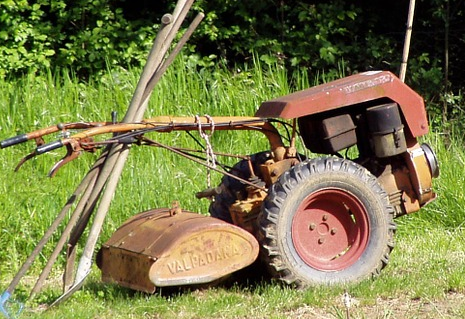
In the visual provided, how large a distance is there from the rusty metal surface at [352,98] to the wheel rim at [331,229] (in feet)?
1.71

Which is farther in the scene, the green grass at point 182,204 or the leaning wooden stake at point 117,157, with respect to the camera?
the leaning wooden stake at point 117,157

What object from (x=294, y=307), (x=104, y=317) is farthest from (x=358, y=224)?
(x=104, y=317)

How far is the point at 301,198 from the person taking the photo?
5.73 metres

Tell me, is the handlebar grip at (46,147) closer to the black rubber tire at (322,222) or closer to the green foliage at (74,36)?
the black rubber tire at (322,222)

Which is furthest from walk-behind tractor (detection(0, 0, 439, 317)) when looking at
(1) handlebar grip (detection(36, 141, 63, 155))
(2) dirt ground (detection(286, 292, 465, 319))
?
(2) dirt ground (detection(286, 292, 465, 319))

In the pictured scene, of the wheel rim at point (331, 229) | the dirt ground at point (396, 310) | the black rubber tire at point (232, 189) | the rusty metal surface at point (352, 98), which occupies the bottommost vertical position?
the dirt ground at point (396, 310)

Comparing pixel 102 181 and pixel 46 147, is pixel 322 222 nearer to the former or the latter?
pixel 102 181

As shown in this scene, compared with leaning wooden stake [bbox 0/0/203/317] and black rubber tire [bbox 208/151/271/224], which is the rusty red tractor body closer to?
black rubber tire [bbox 208/151/271/224]

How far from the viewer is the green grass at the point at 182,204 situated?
5496 millimetres

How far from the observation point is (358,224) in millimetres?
5973

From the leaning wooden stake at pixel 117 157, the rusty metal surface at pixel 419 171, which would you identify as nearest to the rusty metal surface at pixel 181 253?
the leaning wooden stake at pixel 117 157

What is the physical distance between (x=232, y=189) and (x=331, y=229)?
73 cm

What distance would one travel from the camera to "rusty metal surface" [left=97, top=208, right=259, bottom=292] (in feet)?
17.5

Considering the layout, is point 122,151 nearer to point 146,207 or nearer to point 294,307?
point 294,307
